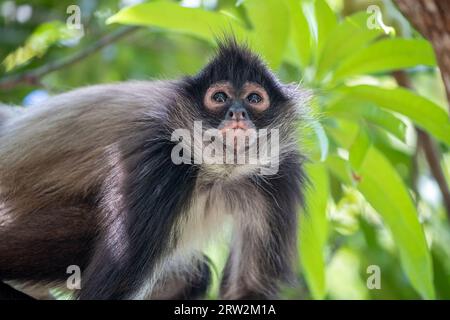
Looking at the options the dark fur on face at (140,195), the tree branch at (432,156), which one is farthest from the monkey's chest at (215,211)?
the tree branch at (432,156)

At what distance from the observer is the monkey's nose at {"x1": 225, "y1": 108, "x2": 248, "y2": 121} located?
183 inches

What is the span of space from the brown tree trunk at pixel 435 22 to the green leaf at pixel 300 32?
150 centimetres

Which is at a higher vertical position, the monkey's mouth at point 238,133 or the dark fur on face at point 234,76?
the dark fur on face at point 234,76

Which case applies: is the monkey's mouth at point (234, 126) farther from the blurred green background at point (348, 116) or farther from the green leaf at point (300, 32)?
the green leaf at point (300, 32)

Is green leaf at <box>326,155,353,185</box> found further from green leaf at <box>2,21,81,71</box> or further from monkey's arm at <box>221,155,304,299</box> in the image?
green leaf at <box>2,21,81,71</box>

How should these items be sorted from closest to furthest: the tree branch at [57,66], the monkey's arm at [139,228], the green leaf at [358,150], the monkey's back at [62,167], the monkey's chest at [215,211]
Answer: the monkey's arm at [139,228] → the green leaf at [358,150] → the monkey's back at [62,167] → the monkey's chest at [215,211] → the tree branch at [57,66]

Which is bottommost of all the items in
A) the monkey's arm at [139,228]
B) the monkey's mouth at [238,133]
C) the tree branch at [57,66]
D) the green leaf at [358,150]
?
the monkey's arm at [139,228]

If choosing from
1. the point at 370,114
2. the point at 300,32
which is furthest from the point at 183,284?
the point at 300,32

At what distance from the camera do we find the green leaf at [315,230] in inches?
208

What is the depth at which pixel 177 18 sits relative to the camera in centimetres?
504

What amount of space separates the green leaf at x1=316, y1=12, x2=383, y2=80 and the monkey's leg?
168cm

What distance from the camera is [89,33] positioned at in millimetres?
7414
